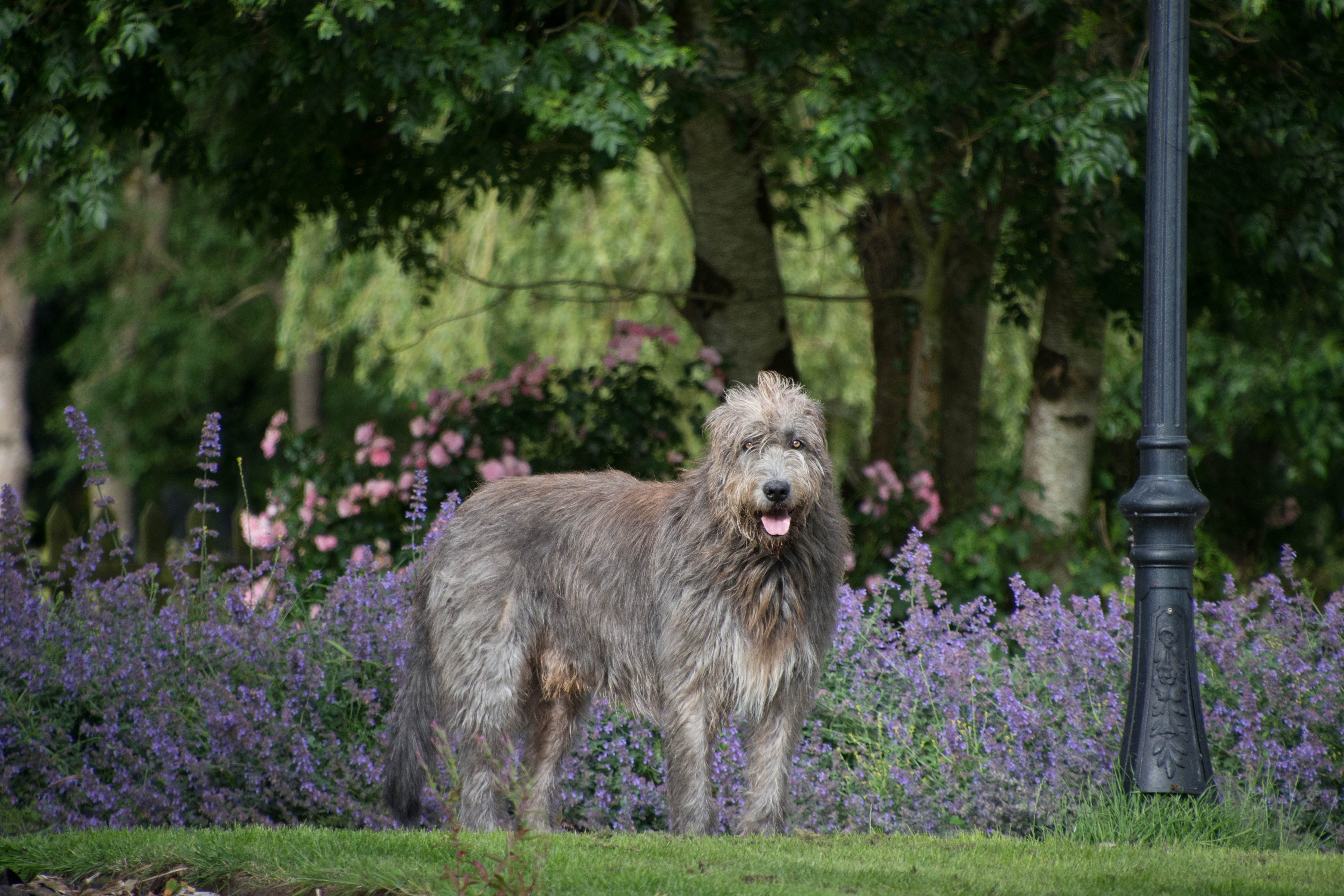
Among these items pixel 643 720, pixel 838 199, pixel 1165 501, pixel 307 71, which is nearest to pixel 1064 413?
pixel 838 199

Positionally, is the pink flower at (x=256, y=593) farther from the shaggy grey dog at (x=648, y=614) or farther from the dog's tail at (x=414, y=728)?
the shaggy grey dog at (x=648, y=614)

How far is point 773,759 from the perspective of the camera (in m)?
5.05

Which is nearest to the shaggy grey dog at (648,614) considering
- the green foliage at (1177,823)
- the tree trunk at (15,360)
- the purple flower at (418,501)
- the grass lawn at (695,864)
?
the grass lawn at (695,864)

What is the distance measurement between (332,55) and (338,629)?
306 cm

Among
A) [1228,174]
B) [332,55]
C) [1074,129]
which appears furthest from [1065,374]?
[332,55]

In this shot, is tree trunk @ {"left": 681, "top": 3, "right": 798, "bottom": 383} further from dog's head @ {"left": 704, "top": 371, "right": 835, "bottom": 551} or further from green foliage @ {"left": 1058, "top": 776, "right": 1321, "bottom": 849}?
green foliage @ {"left": 1058, "top": 776, "right": 1321, "bottom": 849}

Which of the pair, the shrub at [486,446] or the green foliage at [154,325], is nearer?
the shrub at [486,446]

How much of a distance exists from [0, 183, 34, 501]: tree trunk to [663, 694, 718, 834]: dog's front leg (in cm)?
1865

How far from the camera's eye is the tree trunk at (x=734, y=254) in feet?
33.3

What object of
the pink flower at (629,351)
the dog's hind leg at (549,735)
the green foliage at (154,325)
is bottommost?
the dog's hind leg at (549,735)

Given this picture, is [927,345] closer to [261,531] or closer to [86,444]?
[261,531]

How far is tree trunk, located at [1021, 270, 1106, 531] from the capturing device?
32.1ft

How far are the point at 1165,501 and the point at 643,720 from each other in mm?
2636

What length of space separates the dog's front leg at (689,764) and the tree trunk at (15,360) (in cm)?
1865
